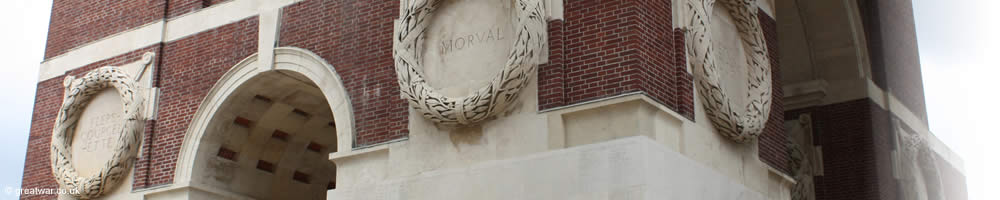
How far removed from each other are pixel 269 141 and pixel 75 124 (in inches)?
125

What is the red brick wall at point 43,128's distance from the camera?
17.7 m

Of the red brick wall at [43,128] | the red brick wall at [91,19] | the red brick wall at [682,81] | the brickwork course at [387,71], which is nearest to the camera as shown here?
the brickwork course at [387,71]

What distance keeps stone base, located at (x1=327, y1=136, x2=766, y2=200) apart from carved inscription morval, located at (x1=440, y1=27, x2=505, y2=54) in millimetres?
1447

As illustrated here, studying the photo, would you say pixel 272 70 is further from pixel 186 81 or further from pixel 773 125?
pixel 773 125

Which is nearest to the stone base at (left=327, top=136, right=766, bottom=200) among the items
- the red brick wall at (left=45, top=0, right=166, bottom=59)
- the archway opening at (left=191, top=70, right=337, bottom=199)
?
the archway opening at (left=191, top=70, right=337, bottom=199)

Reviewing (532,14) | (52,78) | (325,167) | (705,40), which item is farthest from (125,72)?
(705,40)

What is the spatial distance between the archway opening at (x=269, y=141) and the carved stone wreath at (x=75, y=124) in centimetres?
131

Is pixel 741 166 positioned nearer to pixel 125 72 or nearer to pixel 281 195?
pixel 281 195

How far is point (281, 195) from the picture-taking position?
17.7m

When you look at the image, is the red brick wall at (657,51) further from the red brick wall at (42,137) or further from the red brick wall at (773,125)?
the red brick wall at (42,137)

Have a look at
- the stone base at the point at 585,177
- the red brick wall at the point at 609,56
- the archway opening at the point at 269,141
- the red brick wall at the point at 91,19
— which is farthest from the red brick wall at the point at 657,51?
the red brick wall at the point at 91,19

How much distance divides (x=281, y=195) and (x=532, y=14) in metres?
7.02

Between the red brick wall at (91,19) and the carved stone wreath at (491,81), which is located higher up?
the red brick wall at (91,19)

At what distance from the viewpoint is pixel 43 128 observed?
Answer: 1816 centimetres
